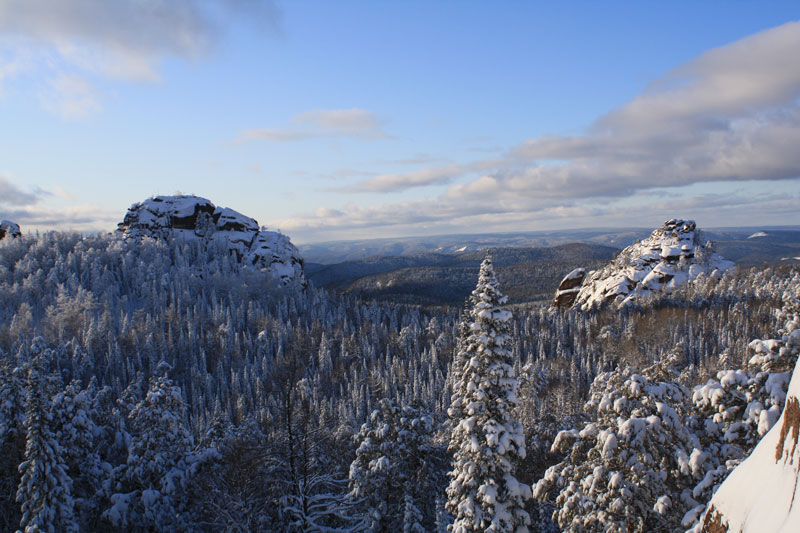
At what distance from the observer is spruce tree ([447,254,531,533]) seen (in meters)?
16.1

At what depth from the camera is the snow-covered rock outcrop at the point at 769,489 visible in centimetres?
487

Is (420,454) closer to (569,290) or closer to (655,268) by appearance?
(655,268)

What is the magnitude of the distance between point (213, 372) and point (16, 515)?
340 feet

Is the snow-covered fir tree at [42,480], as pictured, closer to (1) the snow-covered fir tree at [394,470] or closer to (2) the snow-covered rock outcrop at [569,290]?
(1) the snow-covered fir tree at [394,470]

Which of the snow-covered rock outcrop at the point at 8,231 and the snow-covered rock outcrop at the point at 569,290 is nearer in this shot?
the snow-covered rock outcrop at the point at 569,290

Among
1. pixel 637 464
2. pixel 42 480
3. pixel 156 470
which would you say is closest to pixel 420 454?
pixel 637 464

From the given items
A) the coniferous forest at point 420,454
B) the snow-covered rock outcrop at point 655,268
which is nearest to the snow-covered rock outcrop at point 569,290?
the snow-covered rock outcrop at point 655,268

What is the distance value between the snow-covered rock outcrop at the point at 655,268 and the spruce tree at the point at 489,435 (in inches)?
5997

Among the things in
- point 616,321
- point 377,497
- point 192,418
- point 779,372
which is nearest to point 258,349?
point 192,418

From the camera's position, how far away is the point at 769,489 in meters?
5.28

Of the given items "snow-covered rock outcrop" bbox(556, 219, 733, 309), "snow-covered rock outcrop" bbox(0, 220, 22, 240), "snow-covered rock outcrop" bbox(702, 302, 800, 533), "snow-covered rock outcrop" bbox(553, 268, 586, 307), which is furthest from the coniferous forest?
"snow-covered rock outcrop" bbox(0, 220, 22, 240)

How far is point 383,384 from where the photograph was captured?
101938mm

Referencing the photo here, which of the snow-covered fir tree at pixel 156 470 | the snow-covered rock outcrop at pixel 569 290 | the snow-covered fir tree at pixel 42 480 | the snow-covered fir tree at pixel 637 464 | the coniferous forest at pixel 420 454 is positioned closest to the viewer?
the snow-covered fir tree at pixel 637 464

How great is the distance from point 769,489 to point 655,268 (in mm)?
180562
